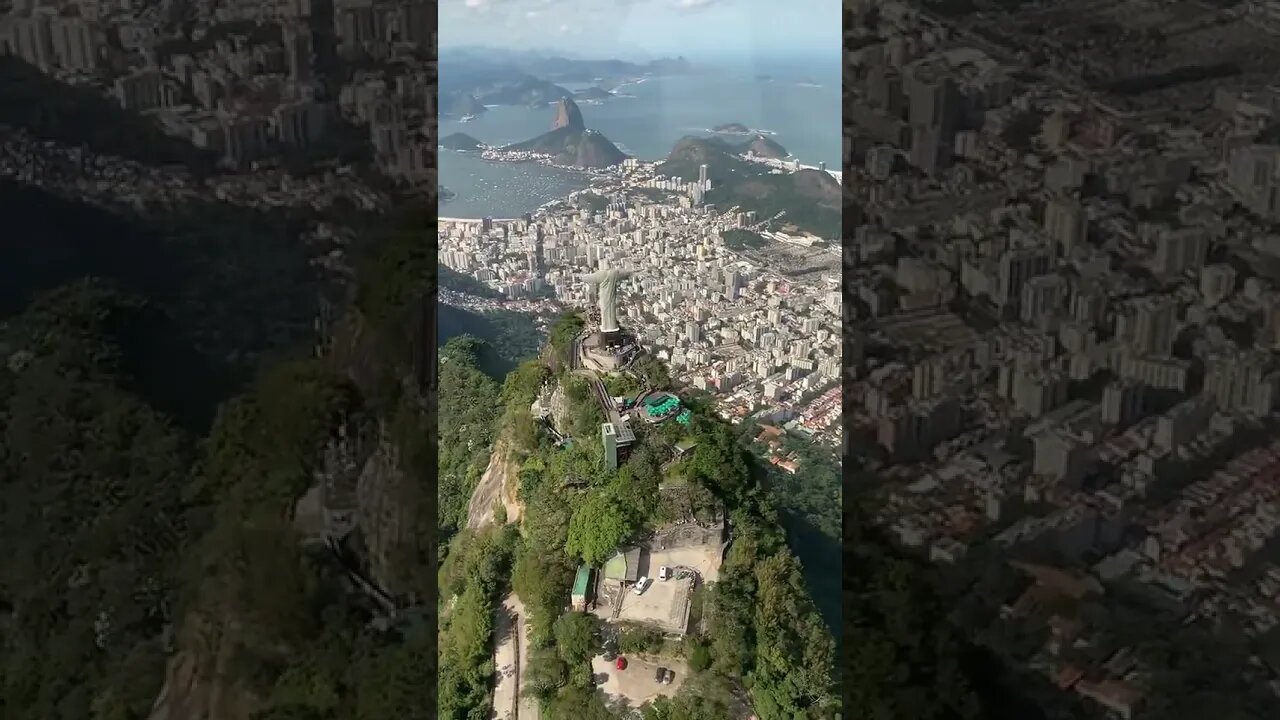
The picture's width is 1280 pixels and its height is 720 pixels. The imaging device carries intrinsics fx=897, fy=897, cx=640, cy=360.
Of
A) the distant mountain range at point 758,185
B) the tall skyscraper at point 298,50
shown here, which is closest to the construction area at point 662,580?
the distant mountain range at point 758,185

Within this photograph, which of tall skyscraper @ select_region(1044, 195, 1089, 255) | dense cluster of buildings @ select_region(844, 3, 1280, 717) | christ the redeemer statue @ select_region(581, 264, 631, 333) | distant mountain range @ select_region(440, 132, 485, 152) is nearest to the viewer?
dense cluster of buildings @ select_region(844, 3, 1280, 717)

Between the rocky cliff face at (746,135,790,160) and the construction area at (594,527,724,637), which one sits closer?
the construction area at (594,527,724,637)

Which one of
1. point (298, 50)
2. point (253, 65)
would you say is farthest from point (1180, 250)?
point (253, 65)

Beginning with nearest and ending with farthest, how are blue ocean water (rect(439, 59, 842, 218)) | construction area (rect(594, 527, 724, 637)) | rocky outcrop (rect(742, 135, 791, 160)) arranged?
1. construction area (rect(594, 527, 724, 637))
2. blue ocean water (rect(439, 59, 842, 218))
3. rocky outcrop (rect(742, 135, 791, 160))

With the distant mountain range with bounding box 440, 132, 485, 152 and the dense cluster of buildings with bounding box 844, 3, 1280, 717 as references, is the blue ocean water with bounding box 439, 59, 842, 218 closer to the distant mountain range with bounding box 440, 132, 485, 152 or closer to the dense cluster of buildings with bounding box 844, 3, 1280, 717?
the distant mountain range with bounding box 440, 132, 485, 152

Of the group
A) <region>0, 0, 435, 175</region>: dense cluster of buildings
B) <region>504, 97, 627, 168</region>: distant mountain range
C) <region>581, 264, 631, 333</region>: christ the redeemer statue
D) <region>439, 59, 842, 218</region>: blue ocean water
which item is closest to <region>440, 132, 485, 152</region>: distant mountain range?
<region>439, 59, 842, 218</region>: blue ocean water

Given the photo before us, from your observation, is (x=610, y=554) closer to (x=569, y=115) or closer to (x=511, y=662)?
(x=511, y=662)

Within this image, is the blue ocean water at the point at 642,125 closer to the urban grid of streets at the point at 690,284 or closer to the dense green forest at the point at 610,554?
the urban grid of streets at the point at 690,284
